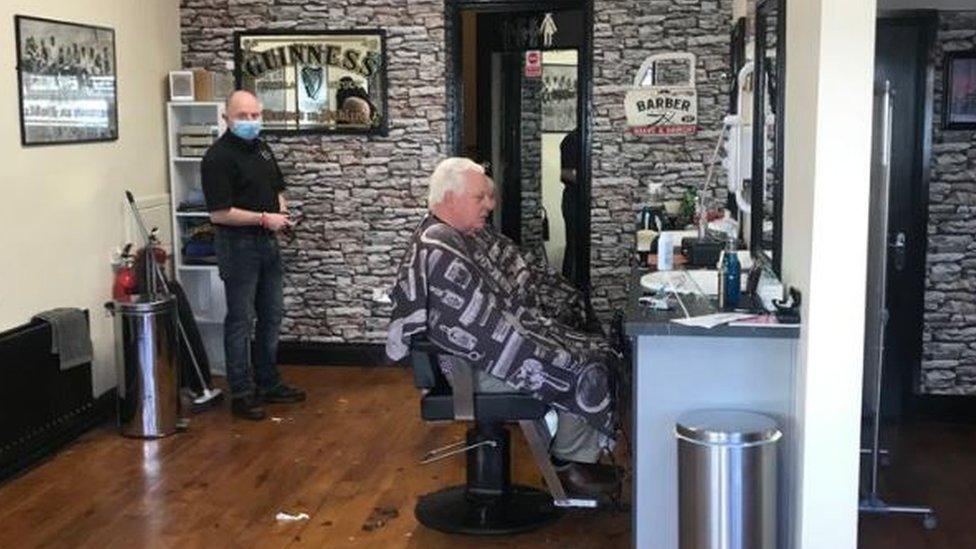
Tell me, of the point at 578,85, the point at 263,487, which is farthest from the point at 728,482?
the point at 578,85

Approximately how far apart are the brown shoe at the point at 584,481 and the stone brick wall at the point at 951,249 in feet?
6.20

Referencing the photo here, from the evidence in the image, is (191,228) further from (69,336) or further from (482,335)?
(482,335)

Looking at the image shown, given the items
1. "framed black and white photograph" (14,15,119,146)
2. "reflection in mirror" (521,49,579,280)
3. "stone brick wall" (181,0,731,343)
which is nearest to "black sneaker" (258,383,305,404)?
"stone brick wall" (181,0,731,343)

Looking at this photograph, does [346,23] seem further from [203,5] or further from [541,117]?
[541,117]

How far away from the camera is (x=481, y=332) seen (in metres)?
3.44

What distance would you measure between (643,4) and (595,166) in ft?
2.77

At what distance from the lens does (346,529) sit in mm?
3688

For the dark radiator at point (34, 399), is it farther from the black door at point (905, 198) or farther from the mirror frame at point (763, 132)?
the black door at point (905, 198)

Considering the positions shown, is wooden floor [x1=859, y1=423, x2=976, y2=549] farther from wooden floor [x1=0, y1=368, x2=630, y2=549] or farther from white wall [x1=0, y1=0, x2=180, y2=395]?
white wall [x1=0, y1=0, x2=180, y2=395]

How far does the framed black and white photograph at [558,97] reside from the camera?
629 centimetres

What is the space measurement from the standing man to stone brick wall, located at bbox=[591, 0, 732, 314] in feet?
5.52

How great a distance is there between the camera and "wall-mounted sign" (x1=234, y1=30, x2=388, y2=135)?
585 cm

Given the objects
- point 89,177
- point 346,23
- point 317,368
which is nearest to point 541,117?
point 346,23

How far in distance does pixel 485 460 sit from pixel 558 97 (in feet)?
10.3
